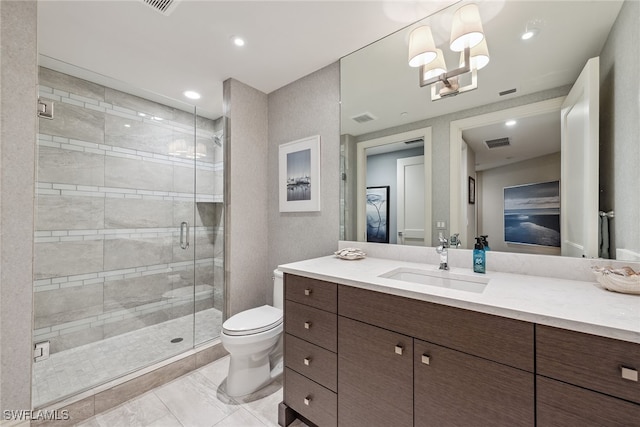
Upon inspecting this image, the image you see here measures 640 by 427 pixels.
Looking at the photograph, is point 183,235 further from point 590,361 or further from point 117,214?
point 590,361

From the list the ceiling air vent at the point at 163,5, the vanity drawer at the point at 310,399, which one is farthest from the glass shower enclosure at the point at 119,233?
the vanity drawer at the point at 310,399

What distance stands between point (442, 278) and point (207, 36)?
7.47ft

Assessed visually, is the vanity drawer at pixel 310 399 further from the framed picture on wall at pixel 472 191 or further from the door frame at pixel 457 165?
the framed picture on wall at pixel 472 191

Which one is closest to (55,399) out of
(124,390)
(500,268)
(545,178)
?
(124,390)

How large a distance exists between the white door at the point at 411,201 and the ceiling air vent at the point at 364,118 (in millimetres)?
417

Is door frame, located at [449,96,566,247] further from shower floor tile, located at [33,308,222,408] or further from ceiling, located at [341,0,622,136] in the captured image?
shower floor tile, located at [33,308,222,408]

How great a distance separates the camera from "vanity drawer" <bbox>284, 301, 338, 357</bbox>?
50.9 inches

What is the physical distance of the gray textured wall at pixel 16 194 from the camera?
126 centimetres

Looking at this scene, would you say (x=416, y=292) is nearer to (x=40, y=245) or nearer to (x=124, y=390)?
(x=124, y=390)

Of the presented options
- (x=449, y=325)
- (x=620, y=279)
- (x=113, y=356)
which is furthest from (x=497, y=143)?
(x=113, y=356)

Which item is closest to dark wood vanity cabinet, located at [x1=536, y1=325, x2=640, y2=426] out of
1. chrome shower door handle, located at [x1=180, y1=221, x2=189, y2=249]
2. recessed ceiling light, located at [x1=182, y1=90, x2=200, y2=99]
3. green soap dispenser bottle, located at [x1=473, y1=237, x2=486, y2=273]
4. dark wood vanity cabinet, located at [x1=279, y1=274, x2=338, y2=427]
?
green soap dispenser bottle, located at [x1=473, y1=237, x2=486, y2=273]

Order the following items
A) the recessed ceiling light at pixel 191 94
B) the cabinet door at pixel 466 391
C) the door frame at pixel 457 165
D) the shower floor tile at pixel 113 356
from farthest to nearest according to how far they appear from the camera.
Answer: the recessed ceiling light at pixel 191 94 < the shower floor tile at pixel 113 356 < the door frame at pixel 457 165 < the cabinet door at pixel 466 391

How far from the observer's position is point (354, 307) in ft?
3.99

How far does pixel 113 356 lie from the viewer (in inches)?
80.5
